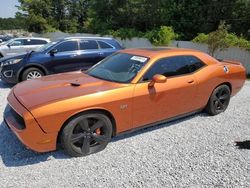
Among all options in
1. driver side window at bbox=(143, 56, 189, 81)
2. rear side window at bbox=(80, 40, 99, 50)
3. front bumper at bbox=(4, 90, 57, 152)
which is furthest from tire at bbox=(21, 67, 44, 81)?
driver side window at bbox=(143, 56, 189, 81)

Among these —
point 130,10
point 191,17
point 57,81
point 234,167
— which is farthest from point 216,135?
point 130,10

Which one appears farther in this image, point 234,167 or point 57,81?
point 57,81

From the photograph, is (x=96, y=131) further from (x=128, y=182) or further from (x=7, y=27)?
(x=7, y=27)

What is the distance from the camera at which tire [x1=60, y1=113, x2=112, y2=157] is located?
13.0ft

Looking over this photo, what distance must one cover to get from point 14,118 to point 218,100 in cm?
395

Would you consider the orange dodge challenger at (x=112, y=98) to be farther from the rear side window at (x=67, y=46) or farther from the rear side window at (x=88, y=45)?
the rear side window at (x=88, y=45)

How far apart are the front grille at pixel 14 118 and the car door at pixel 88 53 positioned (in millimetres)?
4711

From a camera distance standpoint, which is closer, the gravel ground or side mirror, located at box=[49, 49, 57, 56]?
the gravel ground

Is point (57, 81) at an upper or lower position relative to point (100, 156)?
upper

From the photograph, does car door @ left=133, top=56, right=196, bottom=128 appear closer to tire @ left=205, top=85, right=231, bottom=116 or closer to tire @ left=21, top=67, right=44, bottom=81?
tire @ left=205, top=85, right=231, bottom=116

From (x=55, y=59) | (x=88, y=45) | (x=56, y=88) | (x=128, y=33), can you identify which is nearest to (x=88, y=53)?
(x=88, y=45)

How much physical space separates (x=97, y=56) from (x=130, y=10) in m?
15.3

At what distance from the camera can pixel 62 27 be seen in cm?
4150

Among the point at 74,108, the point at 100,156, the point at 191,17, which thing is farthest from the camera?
the point at 191,17
